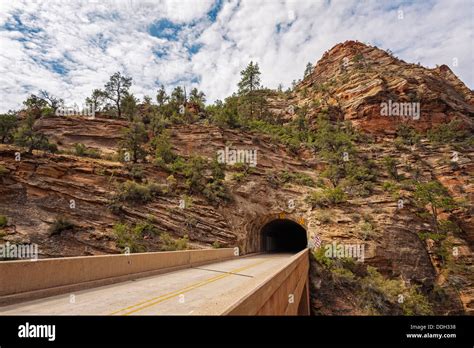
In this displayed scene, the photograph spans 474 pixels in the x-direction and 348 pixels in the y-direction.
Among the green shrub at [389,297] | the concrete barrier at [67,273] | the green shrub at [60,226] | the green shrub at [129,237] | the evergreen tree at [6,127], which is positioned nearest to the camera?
the concrete barrier at [67,273]

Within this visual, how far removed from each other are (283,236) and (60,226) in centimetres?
3952

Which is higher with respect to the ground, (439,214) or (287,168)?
(287,168)

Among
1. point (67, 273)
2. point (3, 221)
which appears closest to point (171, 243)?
point (3, 221)

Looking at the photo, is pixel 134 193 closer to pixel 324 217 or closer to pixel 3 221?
pixel 3 221

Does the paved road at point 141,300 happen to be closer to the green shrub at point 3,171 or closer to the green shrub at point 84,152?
the green shrub at point 3,171

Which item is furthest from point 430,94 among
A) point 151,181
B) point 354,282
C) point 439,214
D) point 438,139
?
point 151,181

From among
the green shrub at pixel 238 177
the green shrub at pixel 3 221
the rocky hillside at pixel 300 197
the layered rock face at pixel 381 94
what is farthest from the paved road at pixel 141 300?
the layered rock face at pixel 381 94

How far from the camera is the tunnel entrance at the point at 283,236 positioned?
142 ft

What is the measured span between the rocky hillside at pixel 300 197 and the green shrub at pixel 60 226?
7 cm

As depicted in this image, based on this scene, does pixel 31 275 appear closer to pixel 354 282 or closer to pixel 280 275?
pixel 280 275

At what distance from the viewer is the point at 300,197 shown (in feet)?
124

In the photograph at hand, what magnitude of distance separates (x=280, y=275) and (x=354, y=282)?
18.9 metres

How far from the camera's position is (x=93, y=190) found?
26609mm

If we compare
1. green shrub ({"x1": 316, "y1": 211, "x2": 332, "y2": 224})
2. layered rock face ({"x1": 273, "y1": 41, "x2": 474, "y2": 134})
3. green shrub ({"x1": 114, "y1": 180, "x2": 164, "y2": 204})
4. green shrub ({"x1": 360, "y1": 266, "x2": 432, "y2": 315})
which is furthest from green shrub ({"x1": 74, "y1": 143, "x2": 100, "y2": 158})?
layered rock face ({"x1": 273, "y1": 41, "x2": 474, "y2": 134})
